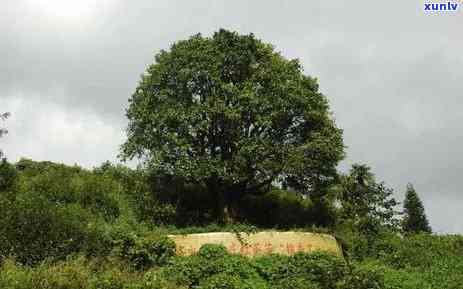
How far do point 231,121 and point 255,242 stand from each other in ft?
22.1

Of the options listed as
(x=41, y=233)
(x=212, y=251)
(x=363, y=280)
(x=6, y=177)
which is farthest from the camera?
(x=6, y=177)

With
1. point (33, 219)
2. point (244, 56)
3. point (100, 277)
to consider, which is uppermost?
point (244, 56)

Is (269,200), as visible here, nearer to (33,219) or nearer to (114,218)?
(114,218)

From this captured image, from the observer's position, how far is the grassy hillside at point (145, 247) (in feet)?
78.9

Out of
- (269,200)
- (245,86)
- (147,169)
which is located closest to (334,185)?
(269,200)

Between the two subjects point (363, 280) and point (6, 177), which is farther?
point (6, 177)

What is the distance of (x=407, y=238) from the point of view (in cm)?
3878

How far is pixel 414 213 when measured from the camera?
197 feet

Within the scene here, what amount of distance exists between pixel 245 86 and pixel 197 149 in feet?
13.5

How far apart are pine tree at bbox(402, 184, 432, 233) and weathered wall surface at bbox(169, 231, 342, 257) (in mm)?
29983

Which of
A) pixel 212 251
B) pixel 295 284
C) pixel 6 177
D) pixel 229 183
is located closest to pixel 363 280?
pixel 295 284

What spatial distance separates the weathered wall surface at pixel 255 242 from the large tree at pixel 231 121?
350 centimetres

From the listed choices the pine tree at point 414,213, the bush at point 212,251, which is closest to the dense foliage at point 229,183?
the bush at point 212,251

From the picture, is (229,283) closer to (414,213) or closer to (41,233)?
(41,233)
